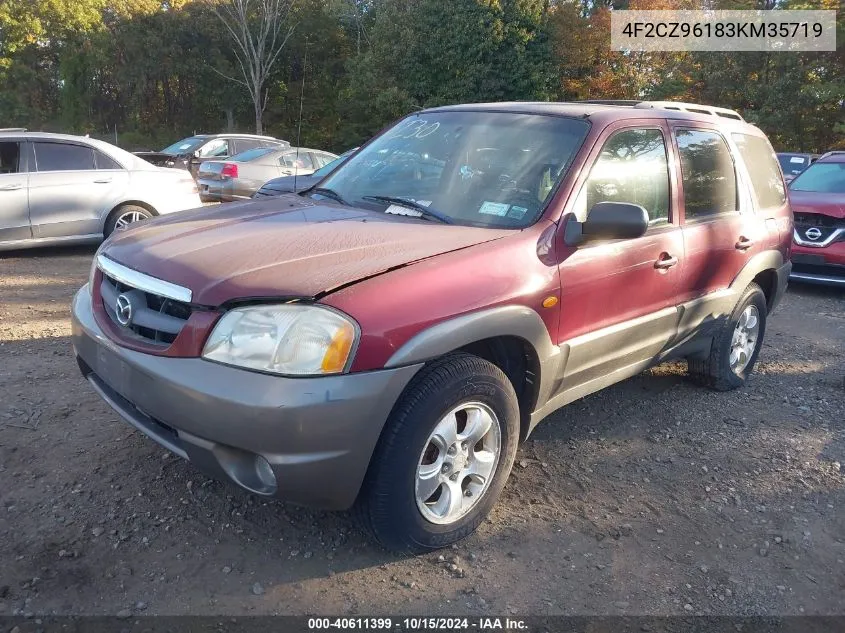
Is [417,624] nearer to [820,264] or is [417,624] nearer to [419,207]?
[419,207]

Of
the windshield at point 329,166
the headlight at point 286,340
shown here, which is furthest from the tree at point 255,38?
the headlight at point 286,340

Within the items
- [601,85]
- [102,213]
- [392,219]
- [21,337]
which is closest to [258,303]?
[392,219]

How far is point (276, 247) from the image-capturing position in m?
2.81

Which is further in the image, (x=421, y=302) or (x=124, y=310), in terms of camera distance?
(x=124, y=310)

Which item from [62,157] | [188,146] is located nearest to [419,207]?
[62,157]

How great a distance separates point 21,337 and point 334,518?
3373 millimetres

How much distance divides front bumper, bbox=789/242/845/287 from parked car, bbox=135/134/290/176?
994 centimetres

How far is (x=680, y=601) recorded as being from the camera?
2715 millimetres

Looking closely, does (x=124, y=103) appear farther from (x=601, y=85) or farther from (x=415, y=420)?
(x=415, y=420)

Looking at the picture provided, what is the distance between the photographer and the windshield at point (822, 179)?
8901 mm

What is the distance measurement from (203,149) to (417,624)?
13085 millimetres

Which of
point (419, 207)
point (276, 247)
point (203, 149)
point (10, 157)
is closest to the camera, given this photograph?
point (276, 247)

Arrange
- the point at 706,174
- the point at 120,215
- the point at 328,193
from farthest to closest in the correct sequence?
the point at 120,215, the point at 706,174, the point at 328,193

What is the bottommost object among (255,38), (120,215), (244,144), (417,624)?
(417,624)
